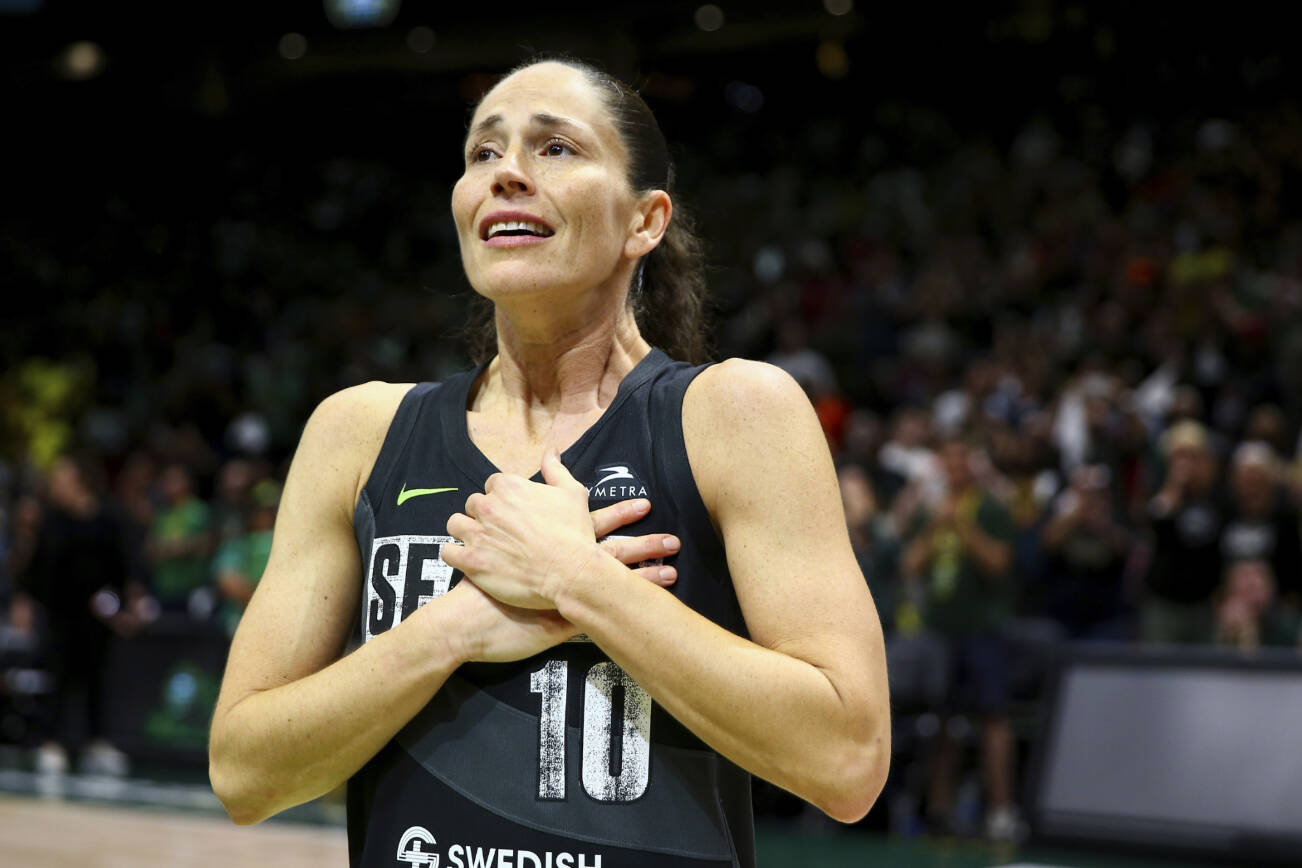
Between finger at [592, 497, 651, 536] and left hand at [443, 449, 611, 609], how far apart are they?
15mm

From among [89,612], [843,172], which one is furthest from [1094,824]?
[843,172]

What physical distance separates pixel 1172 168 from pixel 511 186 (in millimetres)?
10608

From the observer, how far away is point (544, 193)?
5.44 ft

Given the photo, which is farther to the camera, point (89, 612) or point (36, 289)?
point (36, 289)

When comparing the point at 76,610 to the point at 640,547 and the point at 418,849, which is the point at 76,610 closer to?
the point at 418,849

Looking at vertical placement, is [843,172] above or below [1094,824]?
above

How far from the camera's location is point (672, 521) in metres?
1.61

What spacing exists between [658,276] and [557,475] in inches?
17.5

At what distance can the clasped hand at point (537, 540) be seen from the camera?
5.02ft

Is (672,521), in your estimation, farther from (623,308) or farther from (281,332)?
(281,332)

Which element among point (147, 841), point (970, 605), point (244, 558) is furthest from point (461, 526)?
point (244, 558)

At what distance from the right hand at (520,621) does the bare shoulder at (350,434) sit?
269mm

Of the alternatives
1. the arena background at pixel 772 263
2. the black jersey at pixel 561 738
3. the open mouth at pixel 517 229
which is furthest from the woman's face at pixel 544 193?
the arena background at pixel 772 263

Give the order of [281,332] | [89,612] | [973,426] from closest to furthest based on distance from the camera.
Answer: [973,426]
[89,612]
[281,332]
